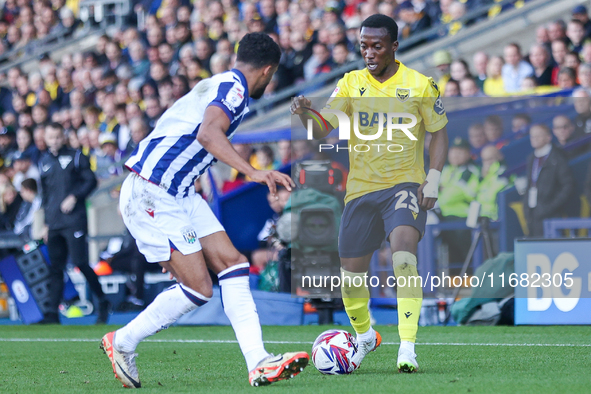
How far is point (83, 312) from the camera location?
1083 centimetres

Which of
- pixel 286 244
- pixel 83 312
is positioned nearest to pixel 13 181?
pixel 83 312

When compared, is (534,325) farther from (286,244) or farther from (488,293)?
(286,244)

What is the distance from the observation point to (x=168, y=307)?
4.75 meters

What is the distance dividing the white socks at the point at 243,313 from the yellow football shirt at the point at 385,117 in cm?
119

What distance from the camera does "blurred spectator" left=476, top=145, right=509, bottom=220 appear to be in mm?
8773

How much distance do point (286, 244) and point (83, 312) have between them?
9.33ft

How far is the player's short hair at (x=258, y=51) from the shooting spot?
4.82 meters

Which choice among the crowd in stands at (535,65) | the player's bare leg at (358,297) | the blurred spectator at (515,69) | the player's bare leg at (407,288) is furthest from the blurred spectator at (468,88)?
the player's bare leg at (407,288)

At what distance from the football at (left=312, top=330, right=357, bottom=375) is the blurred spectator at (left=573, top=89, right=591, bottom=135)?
4445 millimetres

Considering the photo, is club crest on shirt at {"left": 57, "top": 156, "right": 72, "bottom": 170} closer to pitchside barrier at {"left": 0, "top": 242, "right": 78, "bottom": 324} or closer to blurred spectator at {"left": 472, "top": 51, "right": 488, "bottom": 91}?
pitchside barrier at {"left": 0, "top": 242, "right": 78, "bottom": 324}

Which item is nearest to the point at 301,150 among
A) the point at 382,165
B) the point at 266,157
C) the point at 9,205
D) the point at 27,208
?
the point at 266,157

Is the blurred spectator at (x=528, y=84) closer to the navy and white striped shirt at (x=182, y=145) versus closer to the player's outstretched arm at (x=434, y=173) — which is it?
the player's outstretched arm at (x=434, y=173)

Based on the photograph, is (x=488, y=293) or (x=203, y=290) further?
(x=488, y=293)

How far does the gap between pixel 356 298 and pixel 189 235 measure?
51.2 inches
